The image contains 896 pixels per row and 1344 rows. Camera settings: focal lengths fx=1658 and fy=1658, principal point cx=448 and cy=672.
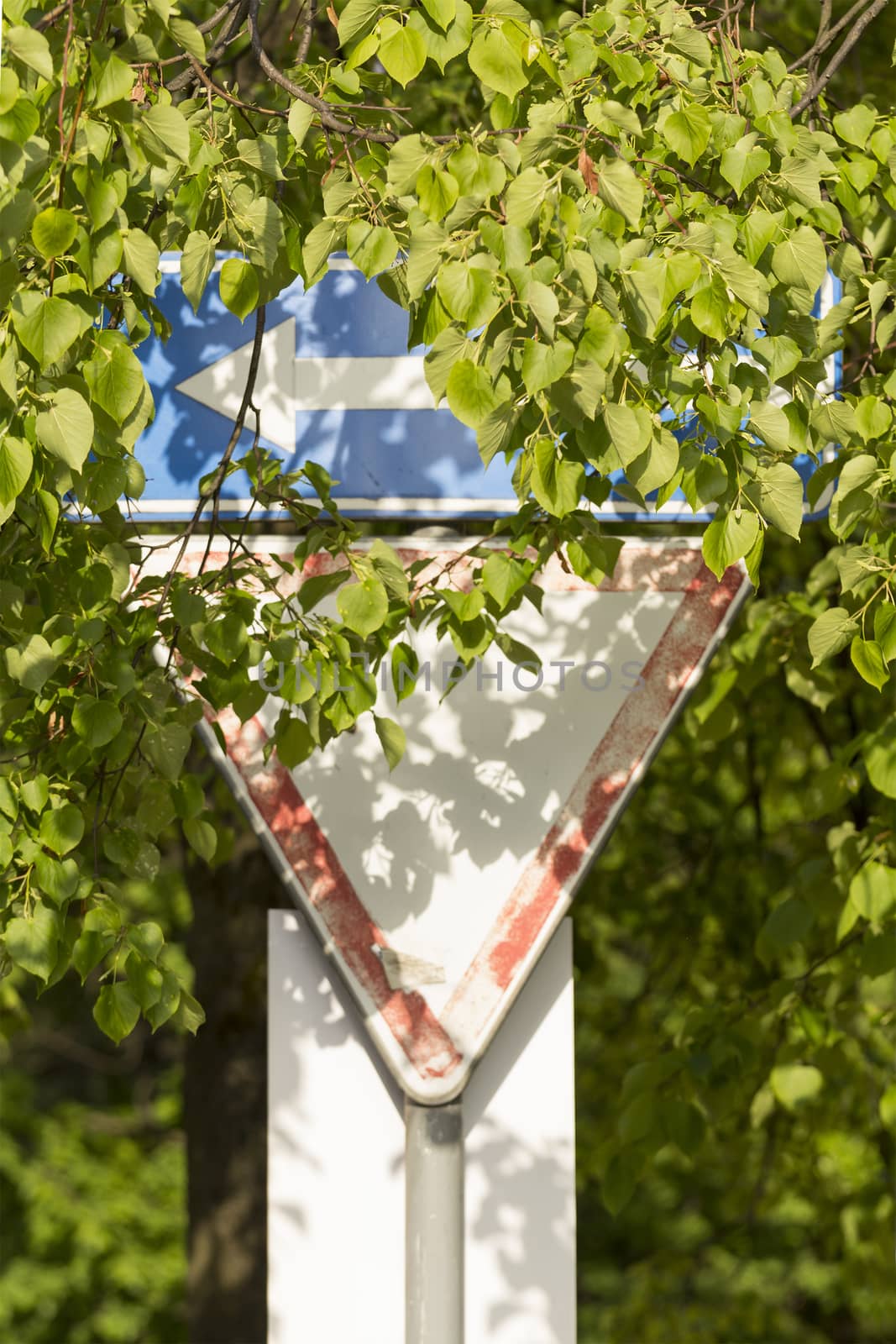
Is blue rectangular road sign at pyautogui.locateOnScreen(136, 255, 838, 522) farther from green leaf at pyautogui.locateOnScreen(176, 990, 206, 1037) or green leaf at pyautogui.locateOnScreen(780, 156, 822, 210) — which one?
green leaf at pyautogui.locateOnScreen(176, 990, 206, 1037)

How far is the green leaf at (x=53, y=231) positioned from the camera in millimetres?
1634

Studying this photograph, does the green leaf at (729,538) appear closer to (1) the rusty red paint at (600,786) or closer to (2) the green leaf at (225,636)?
(1) the rusty red paint at (600,786)

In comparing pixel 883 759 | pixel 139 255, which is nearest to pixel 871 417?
pixel 883 759

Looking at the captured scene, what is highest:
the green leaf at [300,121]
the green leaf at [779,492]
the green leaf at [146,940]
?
the green leaf at [300,121]

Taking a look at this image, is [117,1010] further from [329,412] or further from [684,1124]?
[684,1124]

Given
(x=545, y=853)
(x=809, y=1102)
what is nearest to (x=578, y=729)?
(x=545, y=853)

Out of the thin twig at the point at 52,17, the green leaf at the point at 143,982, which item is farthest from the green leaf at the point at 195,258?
the green leaf at the point at 143,982

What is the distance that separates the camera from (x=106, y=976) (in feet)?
6.81

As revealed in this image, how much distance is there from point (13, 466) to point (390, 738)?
26.2 inches

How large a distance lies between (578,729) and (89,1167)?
954 centimetres

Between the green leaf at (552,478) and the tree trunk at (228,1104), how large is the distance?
2756 mm

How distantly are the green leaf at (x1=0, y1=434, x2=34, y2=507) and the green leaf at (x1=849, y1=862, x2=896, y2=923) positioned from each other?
1481 mm

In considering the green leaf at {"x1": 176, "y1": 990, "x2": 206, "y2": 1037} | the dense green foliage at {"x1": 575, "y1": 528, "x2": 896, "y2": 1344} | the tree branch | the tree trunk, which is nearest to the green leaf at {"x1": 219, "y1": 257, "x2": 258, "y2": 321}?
the tree branch

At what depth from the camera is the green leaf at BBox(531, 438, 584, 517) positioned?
1718mm
